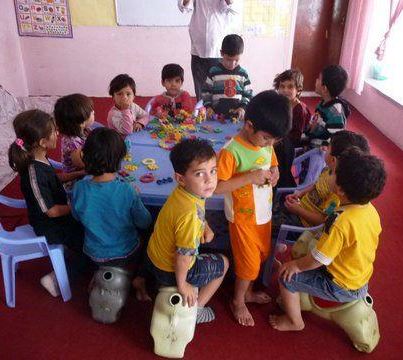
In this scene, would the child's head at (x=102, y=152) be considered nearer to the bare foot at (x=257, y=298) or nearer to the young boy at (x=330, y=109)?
the bare foot at (x=257, y=298)

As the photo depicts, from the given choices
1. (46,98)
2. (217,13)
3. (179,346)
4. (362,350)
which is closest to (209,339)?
(179,346)

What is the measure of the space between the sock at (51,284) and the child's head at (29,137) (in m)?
0.57

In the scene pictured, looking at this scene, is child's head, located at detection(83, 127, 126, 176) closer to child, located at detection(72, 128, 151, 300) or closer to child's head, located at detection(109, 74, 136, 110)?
child, located at detection(72, 128, 151, 300)

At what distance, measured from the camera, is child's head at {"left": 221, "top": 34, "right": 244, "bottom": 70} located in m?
2.58

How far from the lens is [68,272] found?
202 cm

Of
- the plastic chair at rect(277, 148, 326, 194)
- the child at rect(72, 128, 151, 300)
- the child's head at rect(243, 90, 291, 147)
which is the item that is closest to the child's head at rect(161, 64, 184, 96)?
the plastic chair at rect(277, 148, 326, 194)

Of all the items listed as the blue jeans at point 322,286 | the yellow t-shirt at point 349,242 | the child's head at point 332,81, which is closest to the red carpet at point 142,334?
the blue jeans at point 322,286

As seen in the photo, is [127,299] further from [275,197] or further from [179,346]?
[275,197]

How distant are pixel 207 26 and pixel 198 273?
251cm

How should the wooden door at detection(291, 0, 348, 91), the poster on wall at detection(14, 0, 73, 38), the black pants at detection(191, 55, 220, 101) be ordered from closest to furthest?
the black pants at detection(191, 55, 220, 101)
the poster on wall at detection(14, 0, 73, 38)
the wooden door at detection(291, 0, 348, 91)

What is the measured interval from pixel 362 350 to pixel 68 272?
146cm

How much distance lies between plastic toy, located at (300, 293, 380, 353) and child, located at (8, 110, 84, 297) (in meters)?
1.27

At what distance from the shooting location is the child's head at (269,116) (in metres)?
1.44

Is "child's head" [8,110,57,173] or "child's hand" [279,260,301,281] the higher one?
"child's head" [8,110,57,173]
